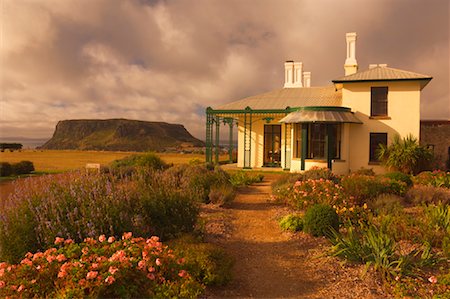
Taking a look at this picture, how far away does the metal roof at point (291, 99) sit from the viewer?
1883 centimetres

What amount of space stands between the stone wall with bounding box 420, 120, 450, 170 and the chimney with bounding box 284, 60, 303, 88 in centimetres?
813

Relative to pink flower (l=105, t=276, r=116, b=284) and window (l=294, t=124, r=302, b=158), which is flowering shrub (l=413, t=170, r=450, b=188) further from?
pink flower (l=105, t=276, r=116, b=284)

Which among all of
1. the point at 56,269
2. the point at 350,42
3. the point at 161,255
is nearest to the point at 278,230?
the point at 161,255

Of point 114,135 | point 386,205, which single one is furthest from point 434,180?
point 114,135

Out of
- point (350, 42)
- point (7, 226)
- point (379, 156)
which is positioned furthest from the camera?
point (350, 42)

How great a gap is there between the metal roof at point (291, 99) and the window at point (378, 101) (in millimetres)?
1966

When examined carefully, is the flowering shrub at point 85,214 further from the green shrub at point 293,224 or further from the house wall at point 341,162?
the house wall at point 341,162

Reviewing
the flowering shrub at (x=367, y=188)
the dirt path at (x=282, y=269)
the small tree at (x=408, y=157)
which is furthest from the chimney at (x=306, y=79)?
the dirt path at (x=282, y=269)

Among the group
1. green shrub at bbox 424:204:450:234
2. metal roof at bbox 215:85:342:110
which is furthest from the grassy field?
green shrub at bbox 424:204:450:234

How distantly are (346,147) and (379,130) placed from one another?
6.53 feet

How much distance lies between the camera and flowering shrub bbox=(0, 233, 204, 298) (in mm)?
3344

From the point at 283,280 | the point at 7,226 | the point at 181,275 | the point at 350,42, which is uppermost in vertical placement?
the point at 350,42

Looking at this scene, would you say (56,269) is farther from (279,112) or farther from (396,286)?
(279,112)

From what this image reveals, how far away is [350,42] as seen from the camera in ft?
65.0
